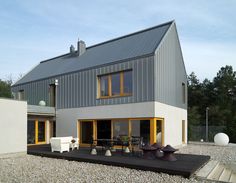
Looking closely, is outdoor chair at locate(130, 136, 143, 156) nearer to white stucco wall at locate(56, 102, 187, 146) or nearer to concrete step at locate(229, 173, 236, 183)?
white stucco wall at locate(56, 102, 187, 146)

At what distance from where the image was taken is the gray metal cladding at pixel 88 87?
11.6 m

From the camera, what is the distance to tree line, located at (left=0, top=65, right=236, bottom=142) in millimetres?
30609

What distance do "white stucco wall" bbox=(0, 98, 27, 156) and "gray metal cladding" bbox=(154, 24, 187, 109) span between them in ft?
21.1

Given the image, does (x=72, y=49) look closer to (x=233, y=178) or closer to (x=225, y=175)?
(x=225, y=175)

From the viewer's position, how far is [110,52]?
570 inches

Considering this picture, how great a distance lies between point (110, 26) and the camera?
14.2 metres

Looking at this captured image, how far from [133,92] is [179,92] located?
15.8ft

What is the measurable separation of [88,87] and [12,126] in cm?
462

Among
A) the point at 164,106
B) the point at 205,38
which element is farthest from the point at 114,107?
the point at 205,38

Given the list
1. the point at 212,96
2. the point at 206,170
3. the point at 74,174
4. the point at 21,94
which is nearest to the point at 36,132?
the point at 21,94

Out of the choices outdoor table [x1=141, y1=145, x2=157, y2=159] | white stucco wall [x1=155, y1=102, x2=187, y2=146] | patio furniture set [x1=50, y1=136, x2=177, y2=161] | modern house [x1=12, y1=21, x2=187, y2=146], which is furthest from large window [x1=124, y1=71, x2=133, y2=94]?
outdoor table [x1=141, y1=145, x2=157, y2=159]

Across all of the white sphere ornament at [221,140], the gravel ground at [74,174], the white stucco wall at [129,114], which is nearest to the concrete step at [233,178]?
the gravel ground at [74,174]

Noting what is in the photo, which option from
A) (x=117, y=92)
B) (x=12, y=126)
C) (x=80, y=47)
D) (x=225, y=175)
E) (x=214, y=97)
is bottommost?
(x=225, y=175)

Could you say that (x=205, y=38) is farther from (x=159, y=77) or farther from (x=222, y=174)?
(x=222, y=174)
